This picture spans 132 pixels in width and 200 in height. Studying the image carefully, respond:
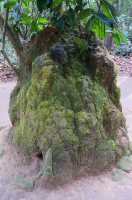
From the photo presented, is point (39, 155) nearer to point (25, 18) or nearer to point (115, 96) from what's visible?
point (115, 96)

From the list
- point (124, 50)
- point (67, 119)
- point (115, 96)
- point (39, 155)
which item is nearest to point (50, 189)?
point (39, 155)

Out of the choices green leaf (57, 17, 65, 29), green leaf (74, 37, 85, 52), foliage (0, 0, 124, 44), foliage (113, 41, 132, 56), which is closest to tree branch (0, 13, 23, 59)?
foliage (0, 0, 124, 44)

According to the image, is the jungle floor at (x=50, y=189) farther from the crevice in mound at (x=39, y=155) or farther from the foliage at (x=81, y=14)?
the foliage at (x=81, y=14)

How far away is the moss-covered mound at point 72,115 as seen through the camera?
192 cm

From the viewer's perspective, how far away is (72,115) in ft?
6.57

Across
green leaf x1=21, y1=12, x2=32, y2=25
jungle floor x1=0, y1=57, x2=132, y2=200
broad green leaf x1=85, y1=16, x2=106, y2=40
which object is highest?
green leaf x1=21, y1=12, x2=32, y2=25

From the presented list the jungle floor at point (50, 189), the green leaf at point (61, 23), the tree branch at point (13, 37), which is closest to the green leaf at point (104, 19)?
the green leaf at point (61, 23)

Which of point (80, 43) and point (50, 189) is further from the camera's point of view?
point (80, 43)

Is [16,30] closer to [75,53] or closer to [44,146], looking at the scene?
[75,53]

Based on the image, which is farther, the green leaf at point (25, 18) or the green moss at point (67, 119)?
the green leaf at point (25, 18)

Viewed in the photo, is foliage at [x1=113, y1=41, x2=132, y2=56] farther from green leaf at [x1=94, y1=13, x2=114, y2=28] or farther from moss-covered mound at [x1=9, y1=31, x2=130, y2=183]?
green leaf at [x1=94, y1=13, x2=114, y2=28]

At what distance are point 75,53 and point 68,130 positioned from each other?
747mm

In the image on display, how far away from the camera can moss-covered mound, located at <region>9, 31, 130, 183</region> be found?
1921mm

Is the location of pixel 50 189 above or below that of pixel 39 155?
below
